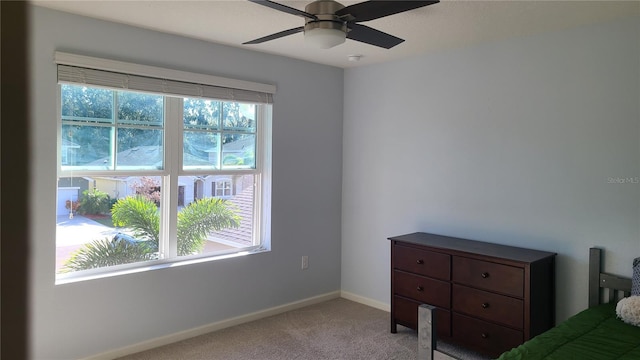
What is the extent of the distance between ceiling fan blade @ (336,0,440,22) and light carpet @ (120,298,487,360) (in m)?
2.38

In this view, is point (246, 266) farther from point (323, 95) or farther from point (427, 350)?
point (427, 350)

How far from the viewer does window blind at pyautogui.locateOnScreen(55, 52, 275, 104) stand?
2951mm

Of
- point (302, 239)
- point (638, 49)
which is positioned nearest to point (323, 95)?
point (302, 239)

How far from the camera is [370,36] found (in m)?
2.55

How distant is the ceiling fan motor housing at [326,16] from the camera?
7.37 ft

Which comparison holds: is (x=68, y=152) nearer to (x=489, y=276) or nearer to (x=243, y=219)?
(x=243, y=219)

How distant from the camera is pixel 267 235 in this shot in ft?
13.5

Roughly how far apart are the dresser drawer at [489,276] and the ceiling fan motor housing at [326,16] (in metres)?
1.94

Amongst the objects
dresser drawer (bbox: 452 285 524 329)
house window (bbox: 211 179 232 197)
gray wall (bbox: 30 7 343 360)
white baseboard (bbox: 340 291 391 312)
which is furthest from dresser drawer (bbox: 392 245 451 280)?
house window (bbox: 211 179 232 197)

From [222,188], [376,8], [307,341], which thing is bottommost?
[307,341]

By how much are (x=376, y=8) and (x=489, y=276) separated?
204 centimetres

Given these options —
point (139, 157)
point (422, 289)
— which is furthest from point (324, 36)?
point (422, 289)

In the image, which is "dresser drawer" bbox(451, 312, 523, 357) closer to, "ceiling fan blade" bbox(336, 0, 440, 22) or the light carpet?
the light carpet

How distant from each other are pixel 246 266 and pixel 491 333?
2063 millimetres
